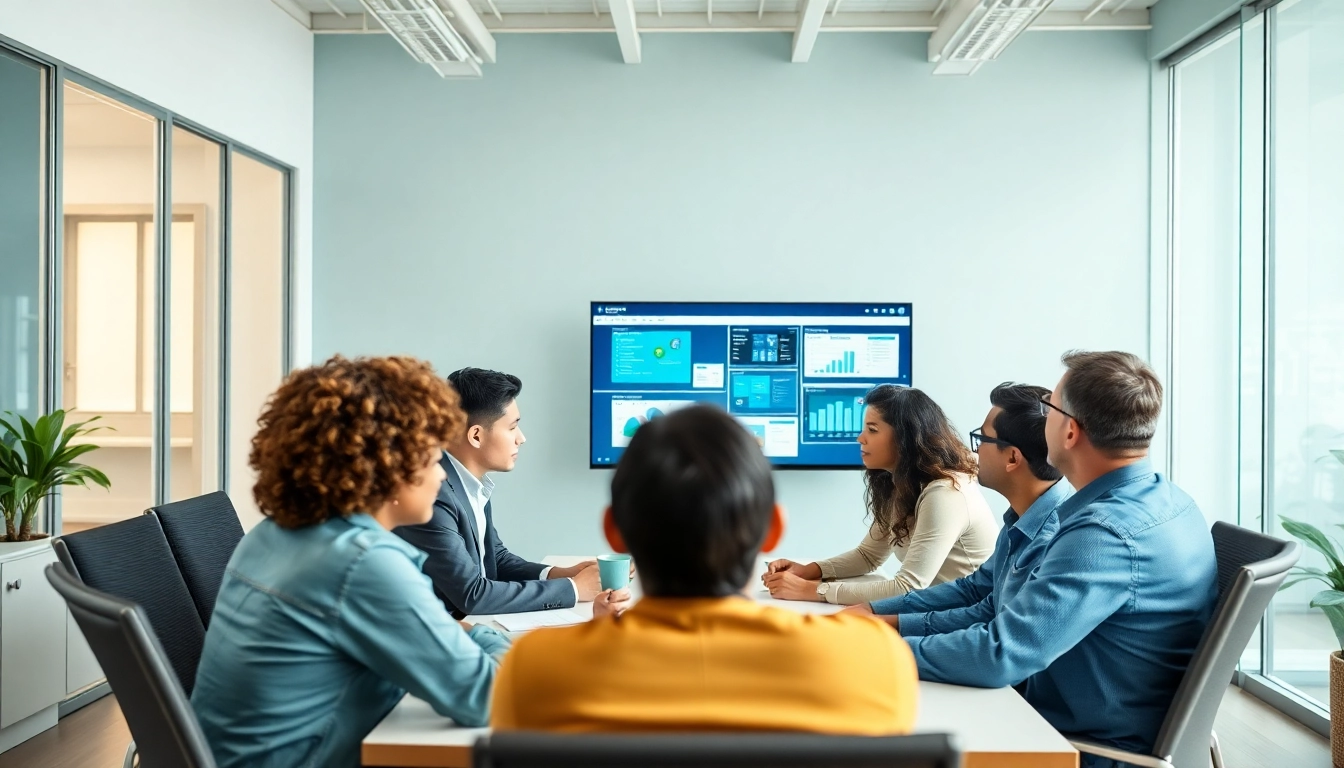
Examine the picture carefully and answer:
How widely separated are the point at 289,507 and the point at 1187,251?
178 inches

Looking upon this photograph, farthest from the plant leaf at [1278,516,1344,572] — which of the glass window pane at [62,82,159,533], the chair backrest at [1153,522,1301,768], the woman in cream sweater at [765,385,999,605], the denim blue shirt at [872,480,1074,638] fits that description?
the glass window pane at [62,82,159,533]

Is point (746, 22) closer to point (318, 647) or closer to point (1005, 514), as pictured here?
point (1005, 514)

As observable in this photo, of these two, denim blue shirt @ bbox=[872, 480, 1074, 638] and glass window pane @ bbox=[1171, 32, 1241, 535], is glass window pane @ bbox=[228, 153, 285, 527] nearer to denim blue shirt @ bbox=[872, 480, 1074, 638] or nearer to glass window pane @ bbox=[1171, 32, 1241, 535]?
denim blue shirt @ bbox=[872, 480, 1074, 638]

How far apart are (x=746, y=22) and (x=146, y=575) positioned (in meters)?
3.90

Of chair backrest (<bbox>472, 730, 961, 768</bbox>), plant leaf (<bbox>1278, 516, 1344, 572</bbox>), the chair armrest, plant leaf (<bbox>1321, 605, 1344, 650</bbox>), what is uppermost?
chair backrest (<bbox>472, 730, 961, 768</bbox>)

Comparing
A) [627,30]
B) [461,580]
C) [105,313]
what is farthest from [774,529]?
[627,30]

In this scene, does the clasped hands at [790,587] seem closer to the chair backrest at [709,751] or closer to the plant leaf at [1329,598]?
the chair backrest at [709,751]

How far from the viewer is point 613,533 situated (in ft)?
3.44

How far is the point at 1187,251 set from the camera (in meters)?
4.70

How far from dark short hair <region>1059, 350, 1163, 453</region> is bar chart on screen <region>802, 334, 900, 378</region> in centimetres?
276

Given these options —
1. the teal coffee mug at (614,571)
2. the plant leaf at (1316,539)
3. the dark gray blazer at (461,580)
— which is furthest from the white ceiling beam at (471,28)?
the plant leaf at (1316,539)

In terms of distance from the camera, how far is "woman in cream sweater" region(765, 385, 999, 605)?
261 cm

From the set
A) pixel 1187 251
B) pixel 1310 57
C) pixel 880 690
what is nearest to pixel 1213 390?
pixel 1187 251

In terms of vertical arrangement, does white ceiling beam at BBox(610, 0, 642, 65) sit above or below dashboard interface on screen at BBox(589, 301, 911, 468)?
above
